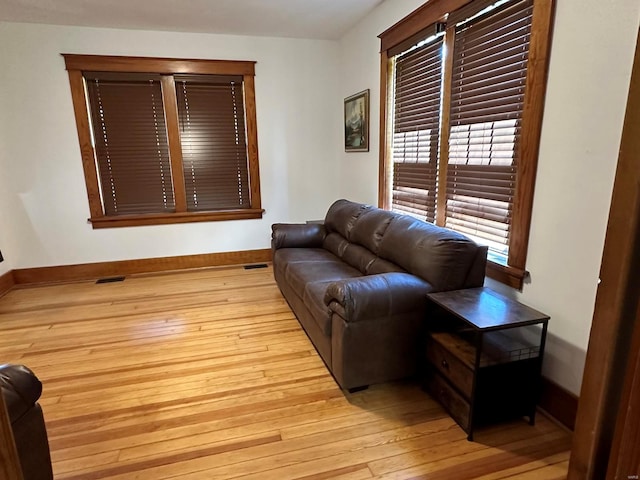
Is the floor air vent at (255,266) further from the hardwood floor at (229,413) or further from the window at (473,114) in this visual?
the window at (473,114)

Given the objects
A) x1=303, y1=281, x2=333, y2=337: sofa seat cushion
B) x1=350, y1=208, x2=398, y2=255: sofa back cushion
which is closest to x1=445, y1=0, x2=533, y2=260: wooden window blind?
x1=350, y1=208, x2=398, y2=255: sofa back cushion

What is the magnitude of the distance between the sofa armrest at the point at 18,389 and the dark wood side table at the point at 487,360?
1.75m

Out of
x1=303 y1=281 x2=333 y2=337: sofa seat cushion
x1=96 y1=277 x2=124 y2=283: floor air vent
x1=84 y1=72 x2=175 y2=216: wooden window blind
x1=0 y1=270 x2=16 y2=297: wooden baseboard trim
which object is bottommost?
x1=96 y1=277 x2=124 y2=283: floor air vent

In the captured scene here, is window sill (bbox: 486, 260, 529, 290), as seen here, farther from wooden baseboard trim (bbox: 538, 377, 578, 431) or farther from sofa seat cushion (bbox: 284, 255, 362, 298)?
sofa seat cushion (bbox: 284, 255, 362, 298)

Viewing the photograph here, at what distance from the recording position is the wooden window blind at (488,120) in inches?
80.8

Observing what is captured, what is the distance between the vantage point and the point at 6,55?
12.1 feet

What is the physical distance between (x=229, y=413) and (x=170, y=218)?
115 inches

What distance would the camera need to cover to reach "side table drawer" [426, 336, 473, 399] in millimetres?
1780

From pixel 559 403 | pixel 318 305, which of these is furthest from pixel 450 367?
pixel 318 305

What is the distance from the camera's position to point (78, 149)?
400 centimetres

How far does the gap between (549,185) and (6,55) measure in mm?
4828

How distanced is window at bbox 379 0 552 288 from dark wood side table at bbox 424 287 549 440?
0.33 meters

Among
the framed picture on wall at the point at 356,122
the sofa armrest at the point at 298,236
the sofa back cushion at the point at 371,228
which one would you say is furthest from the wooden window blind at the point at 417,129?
the sofa armrest at the point at 298,236

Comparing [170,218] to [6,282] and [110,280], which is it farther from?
[6,282]
